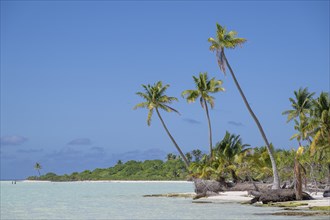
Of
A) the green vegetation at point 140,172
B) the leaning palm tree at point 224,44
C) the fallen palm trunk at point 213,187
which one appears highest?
the leaning palm tree at point 224,44

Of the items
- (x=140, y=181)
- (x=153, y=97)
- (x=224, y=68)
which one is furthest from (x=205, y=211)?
(x=140, y=181)

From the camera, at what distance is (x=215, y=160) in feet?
187

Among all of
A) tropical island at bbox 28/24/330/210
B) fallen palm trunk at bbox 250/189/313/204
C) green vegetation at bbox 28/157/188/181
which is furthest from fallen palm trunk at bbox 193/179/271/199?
green vegetation at bbox 28/157/188/181

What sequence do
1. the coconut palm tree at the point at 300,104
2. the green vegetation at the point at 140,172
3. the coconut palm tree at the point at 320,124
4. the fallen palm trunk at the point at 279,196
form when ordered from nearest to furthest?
1. the fallen palm trunk at the point at 279,196
2. the coconut palm tree at the point at 320,124
3. the coconut palm tree at the point at 300,104
4. the green vegetation at the point at 140,172

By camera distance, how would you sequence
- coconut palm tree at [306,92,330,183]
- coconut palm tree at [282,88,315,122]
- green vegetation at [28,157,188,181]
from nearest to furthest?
1. coconut palm tree at [306,92,330,183]
2. coconut palm tree at [282,88,315,122]
3. green vegetation at [28,157,188,181]

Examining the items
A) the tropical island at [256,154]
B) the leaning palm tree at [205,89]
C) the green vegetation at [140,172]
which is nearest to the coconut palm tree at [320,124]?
the tropical island at [256,154]

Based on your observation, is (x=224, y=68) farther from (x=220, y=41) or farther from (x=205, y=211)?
(x=205, y=211)

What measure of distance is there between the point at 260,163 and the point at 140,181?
87.0m

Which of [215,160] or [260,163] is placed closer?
[260,163]

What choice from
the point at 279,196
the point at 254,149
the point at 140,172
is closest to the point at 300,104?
the point at 254,149

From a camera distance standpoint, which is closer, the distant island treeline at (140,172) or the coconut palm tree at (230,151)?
the coconut palm tree at (230,151)

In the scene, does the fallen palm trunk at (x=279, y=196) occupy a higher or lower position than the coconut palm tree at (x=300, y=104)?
lower

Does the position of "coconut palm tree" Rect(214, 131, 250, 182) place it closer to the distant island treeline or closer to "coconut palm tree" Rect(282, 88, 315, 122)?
"coconut palm tree" Rect(282, 88, 315, 122)

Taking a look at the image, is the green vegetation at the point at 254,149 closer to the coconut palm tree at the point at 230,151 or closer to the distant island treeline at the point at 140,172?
the coconut palm tree at the point at 230,151
